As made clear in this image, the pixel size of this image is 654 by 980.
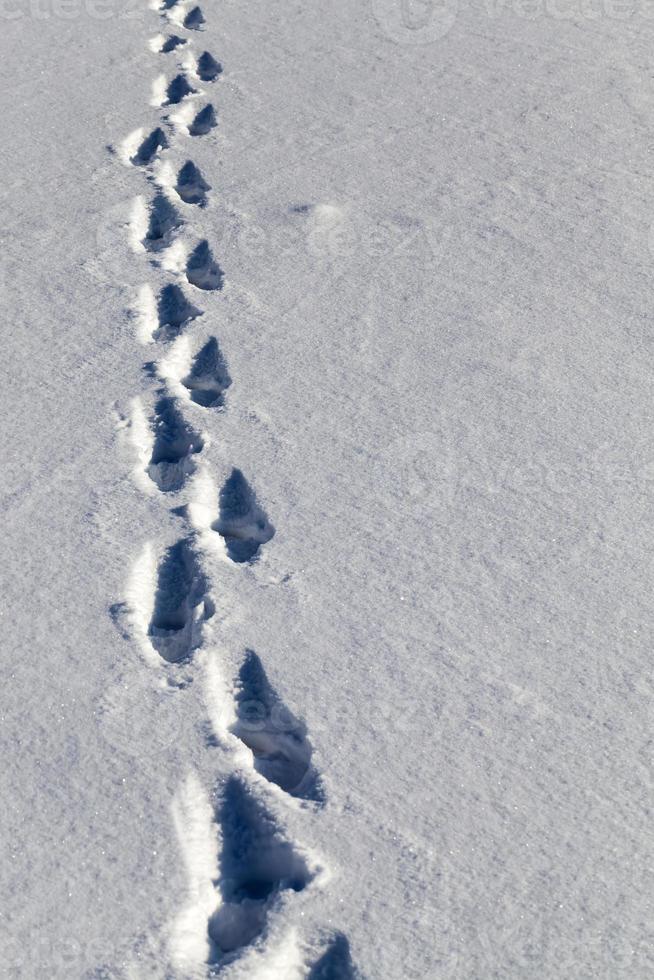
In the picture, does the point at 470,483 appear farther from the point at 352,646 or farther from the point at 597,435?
the point at 352,646

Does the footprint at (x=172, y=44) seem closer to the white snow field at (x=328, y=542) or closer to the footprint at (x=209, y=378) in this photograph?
the white snow field at (x=328, y=542)

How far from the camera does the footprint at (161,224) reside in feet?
8.84

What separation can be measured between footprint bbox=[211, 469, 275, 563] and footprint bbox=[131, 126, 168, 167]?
4.97ft

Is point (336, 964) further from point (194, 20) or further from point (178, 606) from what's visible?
point (194, 20)

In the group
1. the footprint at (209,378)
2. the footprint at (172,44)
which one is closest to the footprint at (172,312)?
the footprint at (209,378)

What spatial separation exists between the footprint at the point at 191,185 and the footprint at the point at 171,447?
0.96m

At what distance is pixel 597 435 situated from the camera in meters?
2.02

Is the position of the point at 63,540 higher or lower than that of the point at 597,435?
lower

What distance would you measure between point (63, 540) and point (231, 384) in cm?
54

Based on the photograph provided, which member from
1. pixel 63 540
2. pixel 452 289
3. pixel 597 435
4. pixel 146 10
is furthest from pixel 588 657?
pixel 146 10

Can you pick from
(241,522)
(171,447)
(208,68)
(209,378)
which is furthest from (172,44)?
(241,522)

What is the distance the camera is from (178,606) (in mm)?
1707

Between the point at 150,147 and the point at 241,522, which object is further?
the point at 150,147

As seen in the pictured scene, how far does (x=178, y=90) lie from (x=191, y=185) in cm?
80
